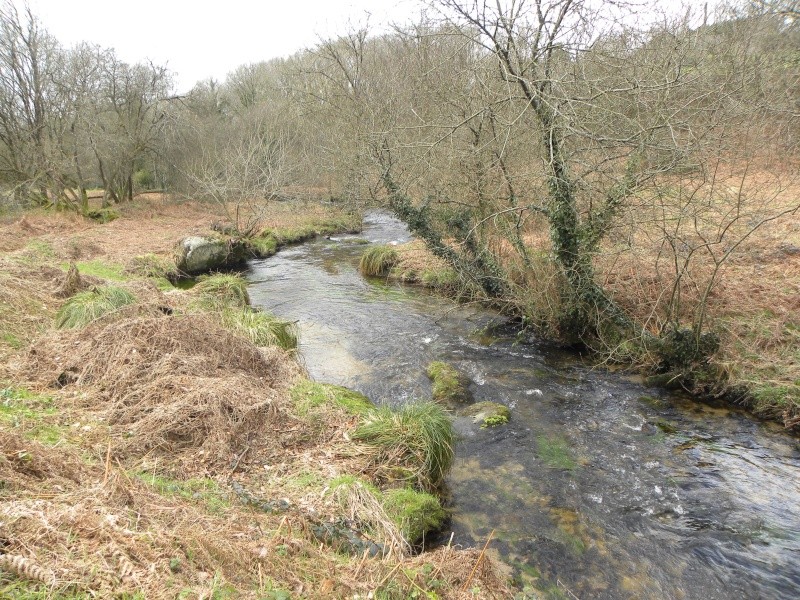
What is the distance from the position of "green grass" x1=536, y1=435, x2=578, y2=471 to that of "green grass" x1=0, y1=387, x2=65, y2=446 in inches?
211

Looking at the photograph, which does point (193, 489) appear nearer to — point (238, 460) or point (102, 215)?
point (238, 460)

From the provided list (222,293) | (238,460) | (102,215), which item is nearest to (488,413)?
(238,460)

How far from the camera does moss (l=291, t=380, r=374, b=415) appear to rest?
20.6ft

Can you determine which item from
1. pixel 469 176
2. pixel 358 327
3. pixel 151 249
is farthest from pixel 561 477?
pixel 151 249

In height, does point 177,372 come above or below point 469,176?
below

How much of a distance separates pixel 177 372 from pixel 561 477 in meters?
4.79

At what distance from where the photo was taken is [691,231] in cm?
1020

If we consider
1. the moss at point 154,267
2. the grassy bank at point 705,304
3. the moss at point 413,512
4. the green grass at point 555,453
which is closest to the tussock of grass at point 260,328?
the moss at point 413,512

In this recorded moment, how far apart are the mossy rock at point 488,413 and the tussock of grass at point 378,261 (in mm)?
9130

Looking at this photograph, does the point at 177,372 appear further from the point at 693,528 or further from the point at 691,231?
the point at 691,231

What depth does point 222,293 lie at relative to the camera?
38.1 ft

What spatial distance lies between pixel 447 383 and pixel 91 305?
19.1 feet

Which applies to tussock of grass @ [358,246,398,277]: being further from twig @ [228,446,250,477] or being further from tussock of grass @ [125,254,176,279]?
twig @ [228,446,250,477]

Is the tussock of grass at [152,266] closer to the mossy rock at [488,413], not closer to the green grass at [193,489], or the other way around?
the mossy rock at [488,413]
